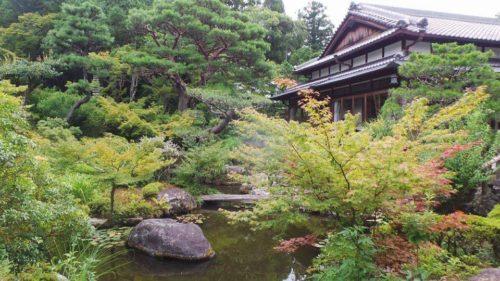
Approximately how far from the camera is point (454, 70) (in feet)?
30.5

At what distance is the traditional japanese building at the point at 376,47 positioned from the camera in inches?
513

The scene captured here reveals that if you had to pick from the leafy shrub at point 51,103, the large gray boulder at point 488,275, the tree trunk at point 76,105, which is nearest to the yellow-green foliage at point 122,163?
the large gray boulder at point 488,275

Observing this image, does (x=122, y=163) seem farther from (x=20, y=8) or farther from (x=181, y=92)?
(x=20, y=8)

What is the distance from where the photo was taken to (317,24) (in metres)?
31.1

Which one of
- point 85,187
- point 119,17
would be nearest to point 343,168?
point 85,187

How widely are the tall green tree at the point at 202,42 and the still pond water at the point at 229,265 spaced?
974 centimetres

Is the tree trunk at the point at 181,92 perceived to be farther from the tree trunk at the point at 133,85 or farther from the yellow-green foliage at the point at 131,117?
the tree trunk at the point at 133,85

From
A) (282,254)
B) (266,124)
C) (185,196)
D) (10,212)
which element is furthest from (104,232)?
(266,124)

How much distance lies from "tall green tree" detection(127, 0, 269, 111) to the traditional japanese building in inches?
137

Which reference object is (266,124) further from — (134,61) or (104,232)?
(134,61)

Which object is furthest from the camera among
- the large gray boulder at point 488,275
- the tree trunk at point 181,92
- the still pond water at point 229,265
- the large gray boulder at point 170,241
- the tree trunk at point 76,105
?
the tree trunk at point 76,105

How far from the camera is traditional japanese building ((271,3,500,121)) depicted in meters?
13.0

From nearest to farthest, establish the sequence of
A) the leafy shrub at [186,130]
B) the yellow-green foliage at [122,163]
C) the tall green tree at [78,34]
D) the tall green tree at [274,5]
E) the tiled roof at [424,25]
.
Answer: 1. the yellow-green foliage at [122,163]
2. the tiled roof at [424,25]
3. the leafy shrub at [186,130]
4. the tall green tree at [78,34]
5. the tall green tree at [274,5]

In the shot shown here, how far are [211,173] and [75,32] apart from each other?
9.87m
